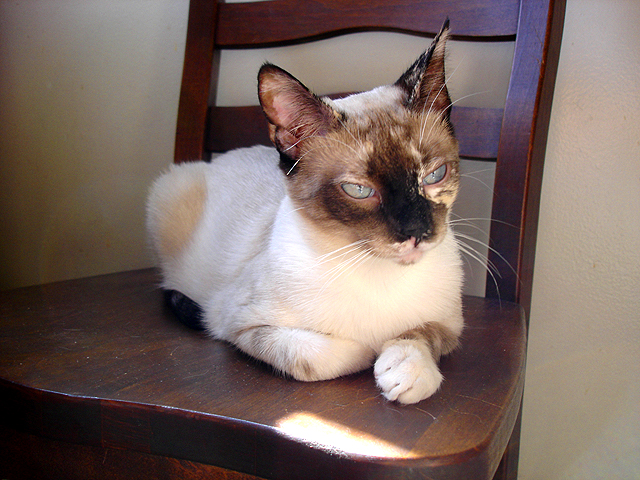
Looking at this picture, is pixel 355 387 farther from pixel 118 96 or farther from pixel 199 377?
pixel 118 96

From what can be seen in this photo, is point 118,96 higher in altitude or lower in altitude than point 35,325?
higher

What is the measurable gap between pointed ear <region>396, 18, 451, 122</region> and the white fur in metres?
0.25

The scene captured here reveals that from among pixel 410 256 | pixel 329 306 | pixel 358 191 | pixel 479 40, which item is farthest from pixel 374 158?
pixel 479 40

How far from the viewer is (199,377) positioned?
804mm

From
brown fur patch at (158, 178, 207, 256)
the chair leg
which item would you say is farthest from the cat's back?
the chair leg

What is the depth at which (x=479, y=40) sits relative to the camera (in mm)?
1199

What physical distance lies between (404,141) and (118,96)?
1289 mm

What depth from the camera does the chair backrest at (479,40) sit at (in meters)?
1.12

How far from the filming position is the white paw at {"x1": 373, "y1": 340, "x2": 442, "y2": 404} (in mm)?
708

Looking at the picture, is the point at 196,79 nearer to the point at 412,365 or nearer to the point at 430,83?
the point at 430,83

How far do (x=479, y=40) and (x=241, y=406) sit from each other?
100 centimetres

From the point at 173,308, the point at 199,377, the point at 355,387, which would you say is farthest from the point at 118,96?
the point at 355,387

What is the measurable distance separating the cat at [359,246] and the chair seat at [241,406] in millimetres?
44

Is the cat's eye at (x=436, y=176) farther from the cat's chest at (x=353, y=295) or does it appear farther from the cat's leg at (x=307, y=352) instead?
the cat's leg at (x=307, y=352)
